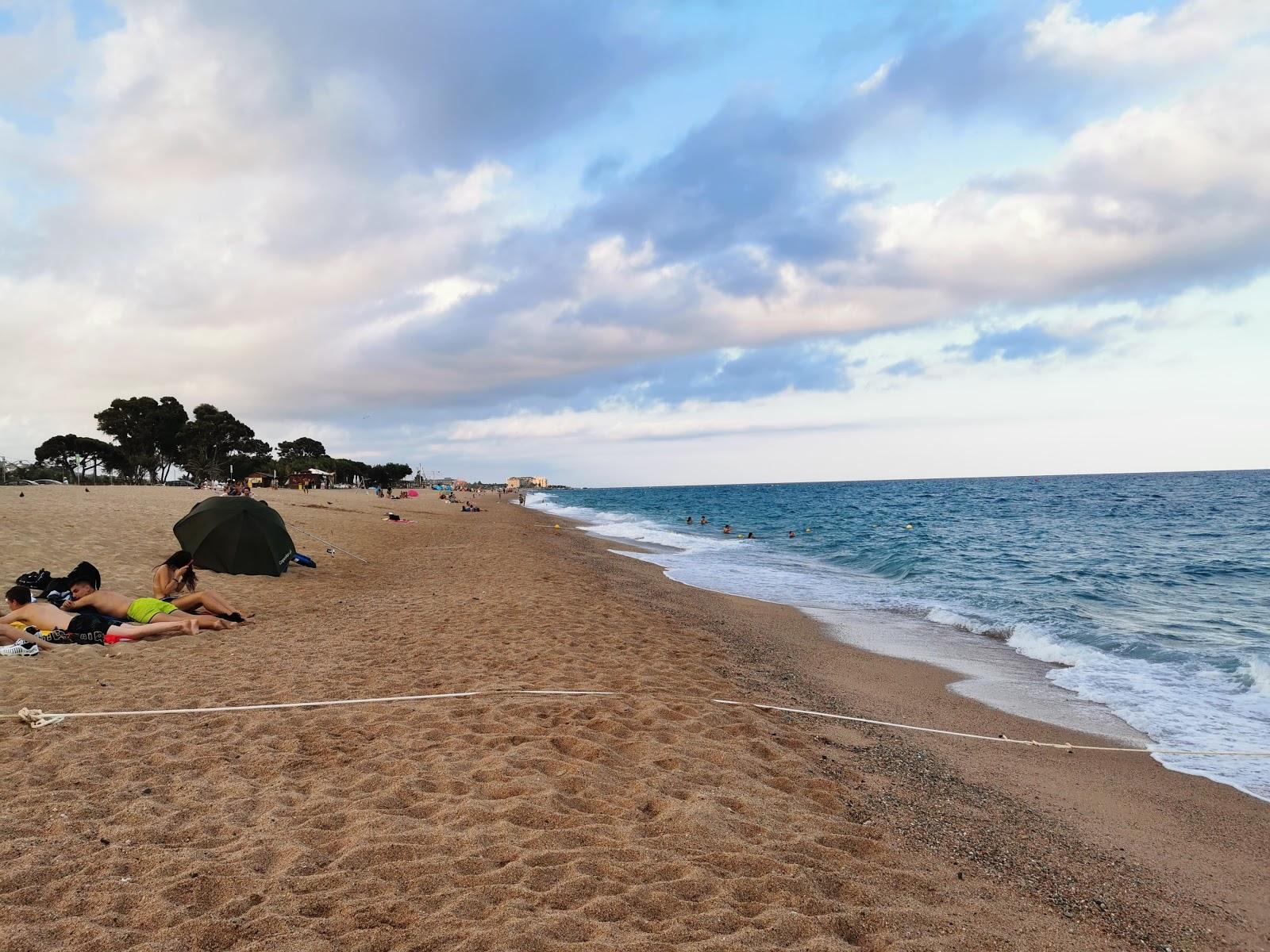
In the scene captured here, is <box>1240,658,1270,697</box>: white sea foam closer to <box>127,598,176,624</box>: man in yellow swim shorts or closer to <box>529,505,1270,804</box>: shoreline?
<box>529,505,1270,804</box>: shoreline

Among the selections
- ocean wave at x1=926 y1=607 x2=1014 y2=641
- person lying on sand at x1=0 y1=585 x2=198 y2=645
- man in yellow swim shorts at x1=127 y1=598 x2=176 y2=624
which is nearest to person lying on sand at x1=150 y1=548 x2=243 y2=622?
man in yellow swim shorts at x1=127 y1=598 x2=176 y2=624

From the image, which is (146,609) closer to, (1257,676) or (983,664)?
(983,664)

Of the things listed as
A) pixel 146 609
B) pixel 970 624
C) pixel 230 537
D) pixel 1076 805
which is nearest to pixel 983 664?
pixel 970 624

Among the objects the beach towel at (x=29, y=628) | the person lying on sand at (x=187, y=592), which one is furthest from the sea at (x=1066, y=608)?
the beach towel at (x=29, y=628)

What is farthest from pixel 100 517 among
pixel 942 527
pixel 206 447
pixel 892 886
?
pixel 206 447

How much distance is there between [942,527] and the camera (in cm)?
3616

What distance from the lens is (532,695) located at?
6301 mm

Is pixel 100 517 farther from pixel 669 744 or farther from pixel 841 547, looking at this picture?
pixel 841 547

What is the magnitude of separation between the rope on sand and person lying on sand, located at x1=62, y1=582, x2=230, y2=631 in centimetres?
339

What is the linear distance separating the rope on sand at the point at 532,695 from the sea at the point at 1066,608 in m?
0.16

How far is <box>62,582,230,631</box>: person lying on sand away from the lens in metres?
8.51

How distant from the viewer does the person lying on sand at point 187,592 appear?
368 inches

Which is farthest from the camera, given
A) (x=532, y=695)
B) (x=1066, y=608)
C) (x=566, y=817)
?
(x=1066, y=608)

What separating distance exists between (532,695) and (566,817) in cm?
241
